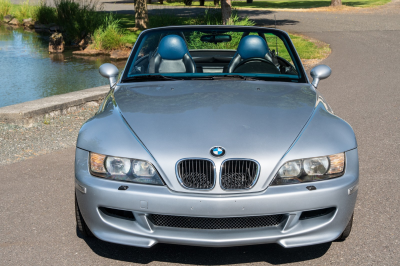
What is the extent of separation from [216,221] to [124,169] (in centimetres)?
64

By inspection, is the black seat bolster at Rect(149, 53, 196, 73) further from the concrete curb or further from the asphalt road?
the concrete curb

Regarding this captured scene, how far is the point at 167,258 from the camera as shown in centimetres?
327

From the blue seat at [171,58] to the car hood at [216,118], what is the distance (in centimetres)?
55

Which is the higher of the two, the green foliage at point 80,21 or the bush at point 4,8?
the green foliage at point 80,21

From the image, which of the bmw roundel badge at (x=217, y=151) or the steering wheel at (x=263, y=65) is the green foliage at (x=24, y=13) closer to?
the steering wheel at (x=263, y=65)

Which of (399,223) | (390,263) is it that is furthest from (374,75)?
(390,263)

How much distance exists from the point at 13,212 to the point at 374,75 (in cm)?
887

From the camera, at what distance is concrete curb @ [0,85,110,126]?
6621 millimetres

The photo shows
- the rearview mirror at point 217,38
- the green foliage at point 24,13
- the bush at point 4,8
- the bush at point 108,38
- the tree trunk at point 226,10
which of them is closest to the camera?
the rearview mirror at point 217,38

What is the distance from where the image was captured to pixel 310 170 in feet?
9.82

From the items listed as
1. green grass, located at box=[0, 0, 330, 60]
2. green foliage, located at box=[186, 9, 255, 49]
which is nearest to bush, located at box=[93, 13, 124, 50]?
green grass, located at box=[0, 0, 330, 60]

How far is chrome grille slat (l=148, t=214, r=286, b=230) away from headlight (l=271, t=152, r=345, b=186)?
0.23m

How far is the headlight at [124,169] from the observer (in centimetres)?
294

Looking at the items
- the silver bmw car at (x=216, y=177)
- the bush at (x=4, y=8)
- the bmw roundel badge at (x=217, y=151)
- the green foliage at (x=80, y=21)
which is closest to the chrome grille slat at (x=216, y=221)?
the silver bmw car at (x=216, y=177)
